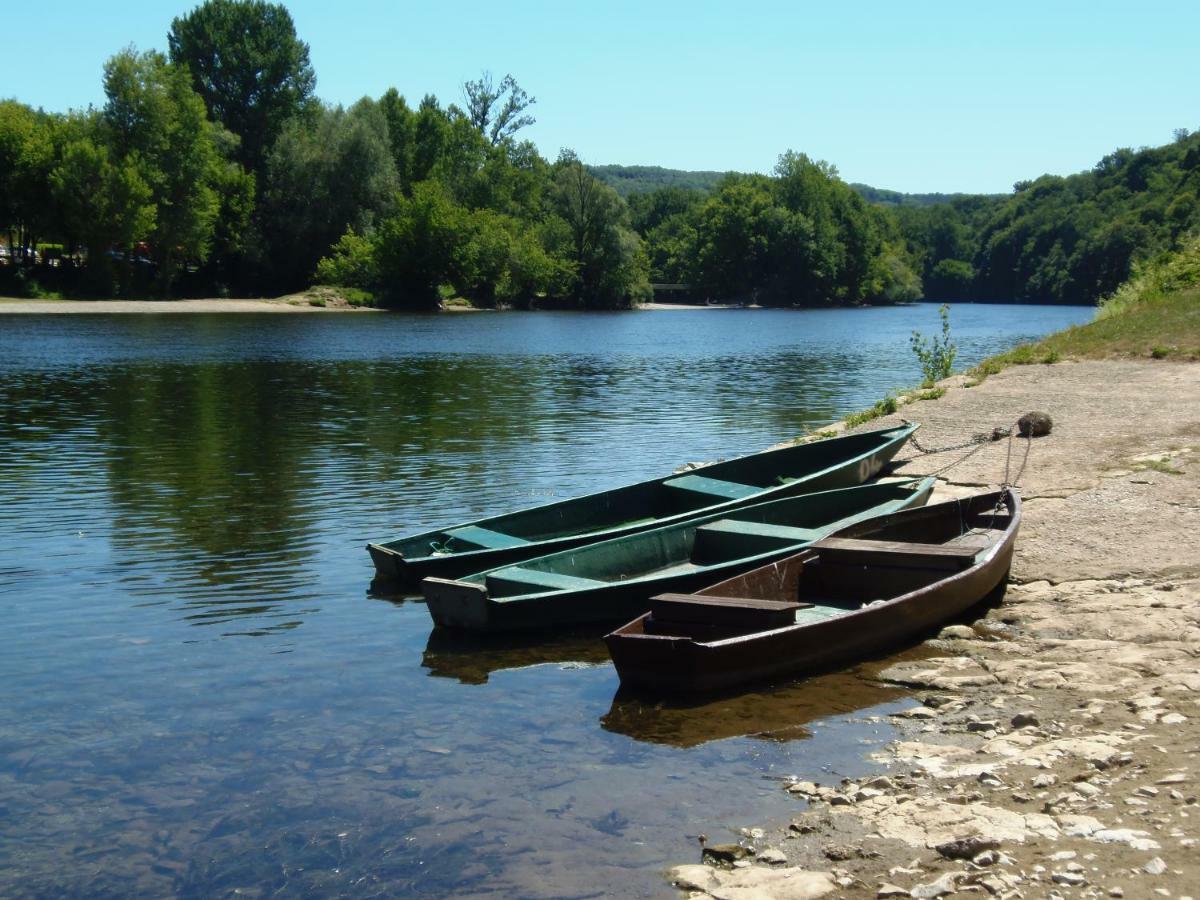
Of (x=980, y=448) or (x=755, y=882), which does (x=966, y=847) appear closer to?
(x=755, y=882)

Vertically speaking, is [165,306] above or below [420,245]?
below

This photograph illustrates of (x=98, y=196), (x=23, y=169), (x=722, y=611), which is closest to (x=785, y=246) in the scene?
(x=98, y=196)

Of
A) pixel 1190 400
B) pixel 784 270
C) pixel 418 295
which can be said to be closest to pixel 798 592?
pixel 1190 400

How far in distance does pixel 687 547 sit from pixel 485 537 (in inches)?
79.0

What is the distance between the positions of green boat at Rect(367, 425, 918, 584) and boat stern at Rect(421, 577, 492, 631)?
38.0 inches

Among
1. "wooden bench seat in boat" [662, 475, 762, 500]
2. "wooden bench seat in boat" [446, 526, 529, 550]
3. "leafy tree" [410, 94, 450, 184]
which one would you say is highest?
"leafy tree" [410, 94, 450, 184]

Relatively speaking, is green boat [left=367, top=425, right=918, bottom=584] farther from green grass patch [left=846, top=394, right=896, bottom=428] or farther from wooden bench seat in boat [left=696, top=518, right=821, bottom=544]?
green grass patch [left=846, top=394, right=896, bottom=428]

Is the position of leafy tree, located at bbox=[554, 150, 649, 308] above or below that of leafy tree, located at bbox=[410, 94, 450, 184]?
below

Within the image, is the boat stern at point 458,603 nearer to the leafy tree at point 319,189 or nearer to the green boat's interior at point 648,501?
the green boat's interior at point 648,501

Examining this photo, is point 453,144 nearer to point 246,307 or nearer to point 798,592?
point 246,307

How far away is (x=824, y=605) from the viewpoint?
9984mm

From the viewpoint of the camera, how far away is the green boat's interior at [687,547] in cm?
989

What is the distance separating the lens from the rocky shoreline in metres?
5.43

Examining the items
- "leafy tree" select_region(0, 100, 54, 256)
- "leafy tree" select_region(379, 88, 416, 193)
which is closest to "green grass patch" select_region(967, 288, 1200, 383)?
"leafy tree" select_region(0, 100, 54, 256)
